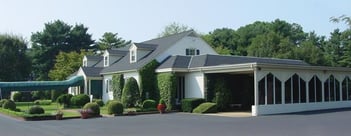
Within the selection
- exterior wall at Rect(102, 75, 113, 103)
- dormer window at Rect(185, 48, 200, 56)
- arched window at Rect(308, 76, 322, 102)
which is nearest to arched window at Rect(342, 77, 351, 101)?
arched window at Rect(308, 76, 322, 102)

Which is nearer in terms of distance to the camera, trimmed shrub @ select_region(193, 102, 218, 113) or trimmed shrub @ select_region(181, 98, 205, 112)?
trimmed shrub @ select_region(193, 102, 218, 113)

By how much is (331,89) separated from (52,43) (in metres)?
51.1

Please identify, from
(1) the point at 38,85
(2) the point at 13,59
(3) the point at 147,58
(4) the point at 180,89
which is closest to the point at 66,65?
(2) the point at 13,59

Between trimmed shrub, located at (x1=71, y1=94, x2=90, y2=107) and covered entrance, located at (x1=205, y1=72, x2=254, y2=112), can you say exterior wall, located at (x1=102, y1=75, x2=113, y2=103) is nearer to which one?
trimmed shrub, located at (x1=71, y1=94, x2=90, y2=107)

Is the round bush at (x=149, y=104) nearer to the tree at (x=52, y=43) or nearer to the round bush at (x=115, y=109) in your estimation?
the round bush at (x=115, y=109)

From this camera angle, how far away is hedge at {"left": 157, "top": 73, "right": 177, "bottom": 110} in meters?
31.3

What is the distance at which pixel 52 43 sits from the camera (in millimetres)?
71688

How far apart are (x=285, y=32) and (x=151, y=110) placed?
4748cm

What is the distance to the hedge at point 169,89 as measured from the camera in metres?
31.3

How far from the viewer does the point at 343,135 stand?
560 inches

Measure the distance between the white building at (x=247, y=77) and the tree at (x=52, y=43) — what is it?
33.1 m

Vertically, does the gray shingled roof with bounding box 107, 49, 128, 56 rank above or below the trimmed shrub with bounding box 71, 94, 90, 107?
above

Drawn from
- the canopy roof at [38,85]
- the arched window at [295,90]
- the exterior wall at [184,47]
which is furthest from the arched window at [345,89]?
the canopy roof at [38,85]

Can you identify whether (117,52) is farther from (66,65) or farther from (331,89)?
(331,89)
